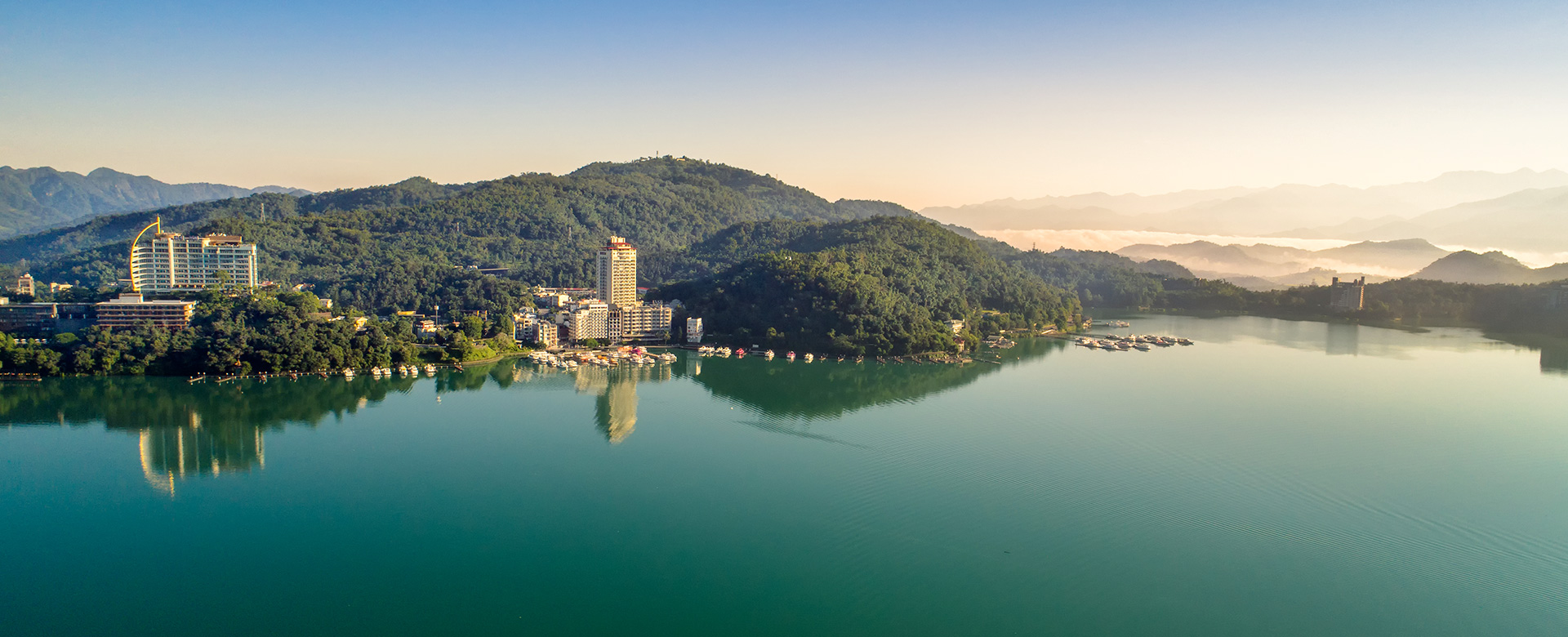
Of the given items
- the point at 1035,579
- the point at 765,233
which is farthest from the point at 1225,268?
the point at 1035,579

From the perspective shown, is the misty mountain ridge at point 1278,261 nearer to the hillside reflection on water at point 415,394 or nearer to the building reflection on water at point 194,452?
the hillside reflection on water at point 415,394

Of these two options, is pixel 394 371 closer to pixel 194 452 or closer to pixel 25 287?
pixel 194 452

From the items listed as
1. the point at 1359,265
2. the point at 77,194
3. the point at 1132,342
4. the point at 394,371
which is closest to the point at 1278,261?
the point at 1359,265

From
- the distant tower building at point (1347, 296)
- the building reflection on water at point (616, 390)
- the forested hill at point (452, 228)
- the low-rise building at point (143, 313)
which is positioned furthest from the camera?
the distant tower building at point (1347, 296)

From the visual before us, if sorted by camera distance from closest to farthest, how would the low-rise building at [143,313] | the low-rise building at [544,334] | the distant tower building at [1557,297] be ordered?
the low-rise building at [143,313]
the low-rise building at [544,334]
the distant tower building at [1557,297]

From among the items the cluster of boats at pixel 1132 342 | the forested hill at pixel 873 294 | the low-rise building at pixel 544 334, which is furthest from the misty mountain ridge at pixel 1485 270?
the low-rise building at pixel 544 334

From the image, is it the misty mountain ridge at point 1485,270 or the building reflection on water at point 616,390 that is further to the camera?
the misty mountain ridge at point 1485,270
